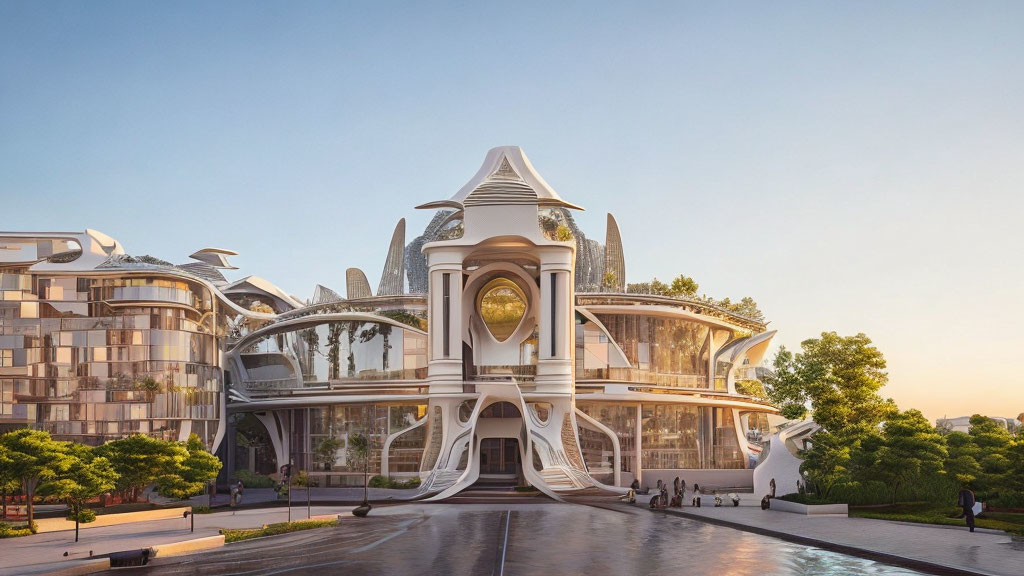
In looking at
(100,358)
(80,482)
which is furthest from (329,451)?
(80,482)

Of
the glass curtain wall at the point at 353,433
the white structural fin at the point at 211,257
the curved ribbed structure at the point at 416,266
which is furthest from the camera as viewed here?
the white structural fin at the point at 211,257

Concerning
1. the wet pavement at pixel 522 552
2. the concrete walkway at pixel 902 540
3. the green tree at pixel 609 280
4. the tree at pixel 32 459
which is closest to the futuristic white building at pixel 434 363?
the green tree at pixel 609 280

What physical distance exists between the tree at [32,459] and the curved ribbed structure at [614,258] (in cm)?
4861

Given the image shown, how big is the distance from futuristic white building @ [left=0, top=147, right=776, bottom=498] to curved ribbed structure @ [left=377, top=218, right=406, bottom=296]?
125 inches

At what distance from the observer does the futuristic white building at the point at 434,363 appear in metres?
50.4

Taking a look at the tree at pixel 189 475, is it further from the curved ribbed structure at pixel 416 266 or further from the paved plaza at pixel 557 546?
the curved ribbed structure at pixel 416 266

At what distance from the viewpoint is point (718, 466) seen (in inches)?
2581

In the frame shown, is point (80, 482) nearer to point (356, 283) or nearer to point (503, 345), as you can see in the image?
point (503, 345)

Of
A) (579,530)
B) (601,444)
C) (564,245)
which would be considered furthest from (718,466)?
(579,530)

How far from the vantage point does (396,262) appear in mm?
76125

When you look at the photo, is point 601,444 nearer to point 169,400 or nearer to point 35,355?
point 169,400

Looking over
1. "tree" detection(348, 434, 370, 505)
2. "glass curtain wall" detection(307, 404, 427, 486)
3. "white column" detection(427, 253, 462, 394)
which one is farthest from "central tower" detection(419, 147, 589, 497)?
"tree" detection(348, 434, 370, 505)

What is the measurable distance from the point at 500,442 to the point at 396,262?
22508mm

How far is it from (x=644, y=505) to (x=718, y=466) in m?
23.5
